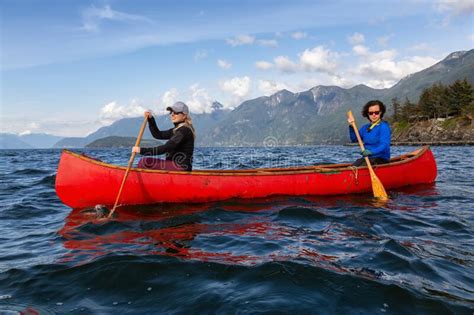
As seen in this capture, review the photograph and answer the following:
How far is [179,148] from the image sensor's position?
9.21 metres

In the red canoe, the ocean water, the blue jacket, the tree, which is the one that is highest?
the tree

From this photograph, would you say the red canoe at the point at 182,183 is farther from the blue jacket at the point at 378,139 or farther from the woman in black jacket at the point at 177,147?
the blue jacket at the point at 378,139

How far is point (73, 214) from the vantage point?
28.6 ft

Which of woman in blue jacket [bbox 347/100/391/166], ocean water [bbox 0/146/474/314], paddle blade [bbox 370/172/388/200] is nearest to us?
ocean water [bbox 0/146/474/314]

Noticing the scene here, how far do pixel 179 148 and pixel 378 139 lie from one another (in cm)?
651

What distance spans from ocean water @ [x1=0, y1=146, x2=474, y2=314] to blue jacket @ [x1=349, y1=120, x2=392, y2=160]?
259 cm

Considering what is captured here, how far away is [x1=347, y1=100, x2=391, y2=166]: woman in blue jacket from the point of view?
1112 centimetres

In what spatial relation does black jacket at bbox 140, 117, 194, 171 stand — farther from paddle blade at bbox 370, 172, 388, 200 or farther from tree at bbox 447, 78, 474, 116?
tree at bbox 447, 78, 474, 116

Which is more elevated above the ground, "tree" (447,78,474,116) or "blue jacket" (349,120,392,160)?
"tree" (447,78,474,116)

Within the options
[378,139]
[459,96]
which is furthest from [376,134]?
[459,96]

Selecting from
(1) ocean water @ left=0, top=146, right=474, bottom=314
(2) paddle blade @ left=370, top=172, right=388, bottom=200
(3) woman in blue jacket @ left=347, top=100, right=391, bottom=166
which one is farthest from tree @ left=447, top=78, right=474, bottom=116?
(1) ocean water @ left=0, top=146, right=474, bottom=314

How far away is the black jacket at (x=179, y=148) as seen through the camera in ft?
28.5

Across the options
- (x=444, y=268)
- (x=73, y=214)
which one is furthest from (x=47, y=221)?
(x=444, y=268)

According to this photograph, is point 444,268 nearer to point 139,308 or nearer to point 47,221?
point 139,308
